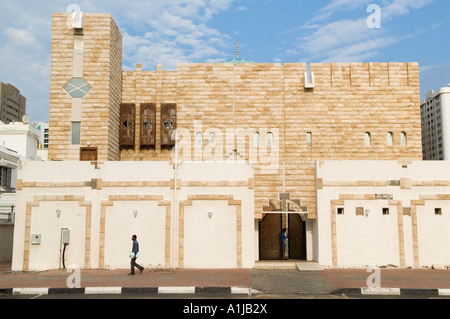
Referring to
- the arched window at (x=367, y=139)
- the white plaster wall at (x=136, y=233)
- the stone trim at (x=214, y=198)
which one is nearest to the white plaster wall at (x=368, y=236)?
the stone trim at (x=214, y=198)

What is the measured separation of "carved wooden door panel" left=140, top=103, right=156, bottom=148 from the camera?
1091 inches

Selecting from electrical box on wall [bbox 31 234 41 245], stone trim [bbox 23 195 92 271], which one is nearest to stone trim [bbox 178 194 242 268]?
stone trim [bbox 23 195 92 271]

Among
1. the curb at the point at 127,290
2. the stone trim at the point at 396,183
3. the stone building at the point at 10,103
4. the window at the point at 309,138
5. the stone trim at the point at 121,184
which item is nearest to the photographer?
the curb at the point at 127,290

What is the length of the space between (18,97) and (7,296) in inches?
5661

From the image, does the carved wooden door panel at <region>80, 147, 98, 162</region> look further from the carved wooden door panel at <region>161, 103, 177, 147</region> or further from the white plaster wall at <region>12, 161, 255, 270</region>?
the white plaster wall at <region>12, 161, 255, 270</region>

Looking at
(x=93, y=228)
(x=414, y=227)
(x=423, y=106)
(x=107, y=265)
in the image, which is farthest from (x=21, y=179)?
(x=423, y=106)

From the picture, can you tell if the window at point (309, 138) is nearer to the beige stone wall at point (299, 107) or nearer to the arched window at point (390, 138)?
the beige stone wall at point (299, 107)

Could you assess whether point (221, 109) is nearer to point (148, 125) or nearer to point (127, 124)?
point (148, 125)

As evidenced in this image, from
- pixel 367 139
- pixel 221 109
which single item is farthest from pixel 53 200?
pixel 367 139

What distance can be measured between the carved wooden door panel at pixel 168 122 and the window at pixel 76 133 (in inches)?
194

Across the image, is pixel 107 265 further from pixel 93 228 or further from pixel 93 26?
pixel 93 26

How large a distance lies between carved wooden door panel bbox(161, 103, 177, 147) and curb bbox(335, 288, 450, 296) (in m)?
16.1

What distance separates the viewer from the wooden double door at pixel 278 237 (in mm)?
23016
